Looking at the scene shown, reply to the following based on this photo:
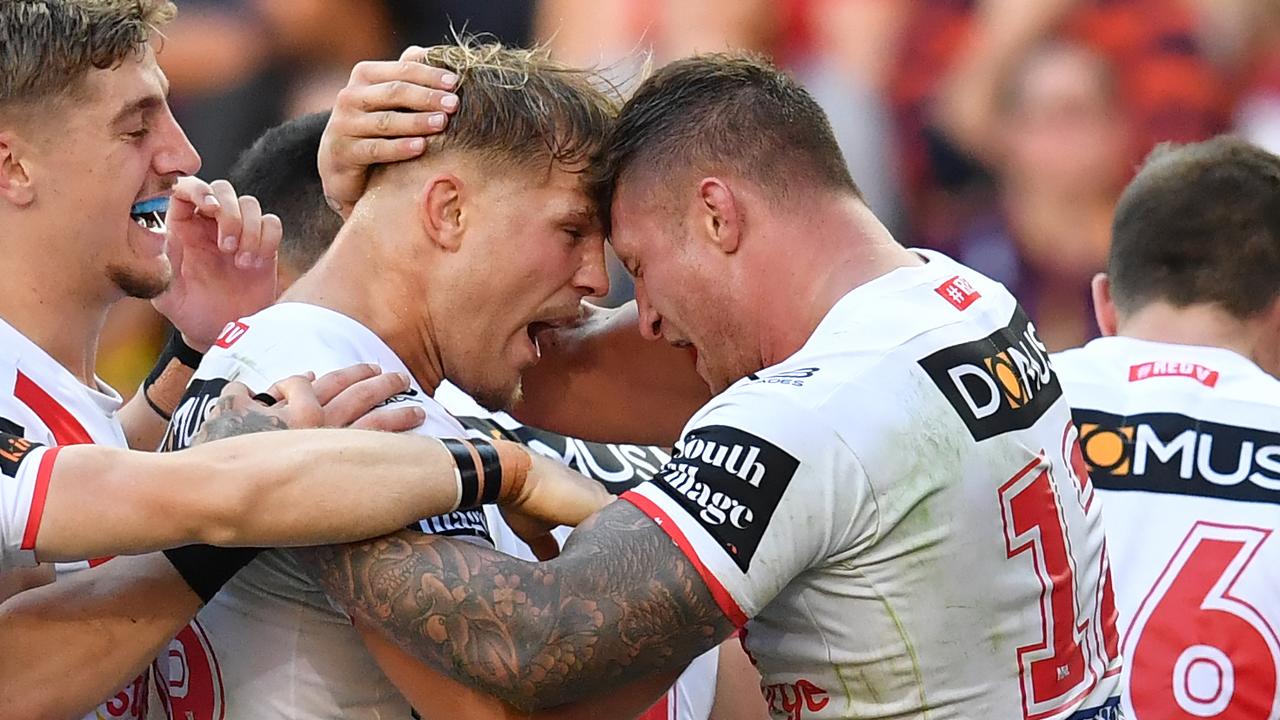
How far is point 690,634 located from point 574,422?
66.5 inches

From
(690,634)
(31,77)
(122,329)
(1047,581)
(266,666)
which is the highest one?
(31,77)

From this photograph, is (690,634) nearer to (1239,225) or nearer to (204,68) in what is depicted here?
(1239,225)

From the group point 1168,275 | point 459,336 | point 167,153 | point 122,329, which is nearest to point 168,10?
point 167,153

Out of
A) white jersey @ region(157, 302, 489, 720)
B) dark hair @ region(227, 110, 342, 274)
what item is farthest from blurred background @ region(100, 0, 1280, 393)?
white jersey @ region(157, 302, 489, 720)

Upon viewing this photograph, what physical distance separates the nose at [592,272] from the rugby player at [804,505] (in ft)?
0.65

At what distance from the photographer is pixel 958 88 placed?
7.68 metres

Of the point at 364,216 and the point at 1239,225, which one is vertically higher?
the point at 1239,225

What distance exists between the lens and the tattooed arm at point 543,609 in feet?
8.91

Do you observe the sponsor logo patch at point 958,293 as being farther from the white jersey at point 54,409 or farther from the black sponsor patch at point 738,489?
the white jersey at point 54,409

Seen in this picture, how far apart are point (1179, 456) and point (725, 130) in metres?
1.91

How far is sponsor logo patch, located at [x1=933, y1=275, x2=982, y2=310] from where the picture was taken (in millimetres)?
3158

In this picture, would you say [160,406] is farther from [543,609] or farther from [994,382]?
[994,382]

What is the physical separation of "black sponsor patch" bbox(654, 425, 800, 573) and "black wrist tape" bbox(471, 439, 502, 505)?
331 millimetres

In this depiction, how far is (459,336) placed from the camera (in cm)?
355
